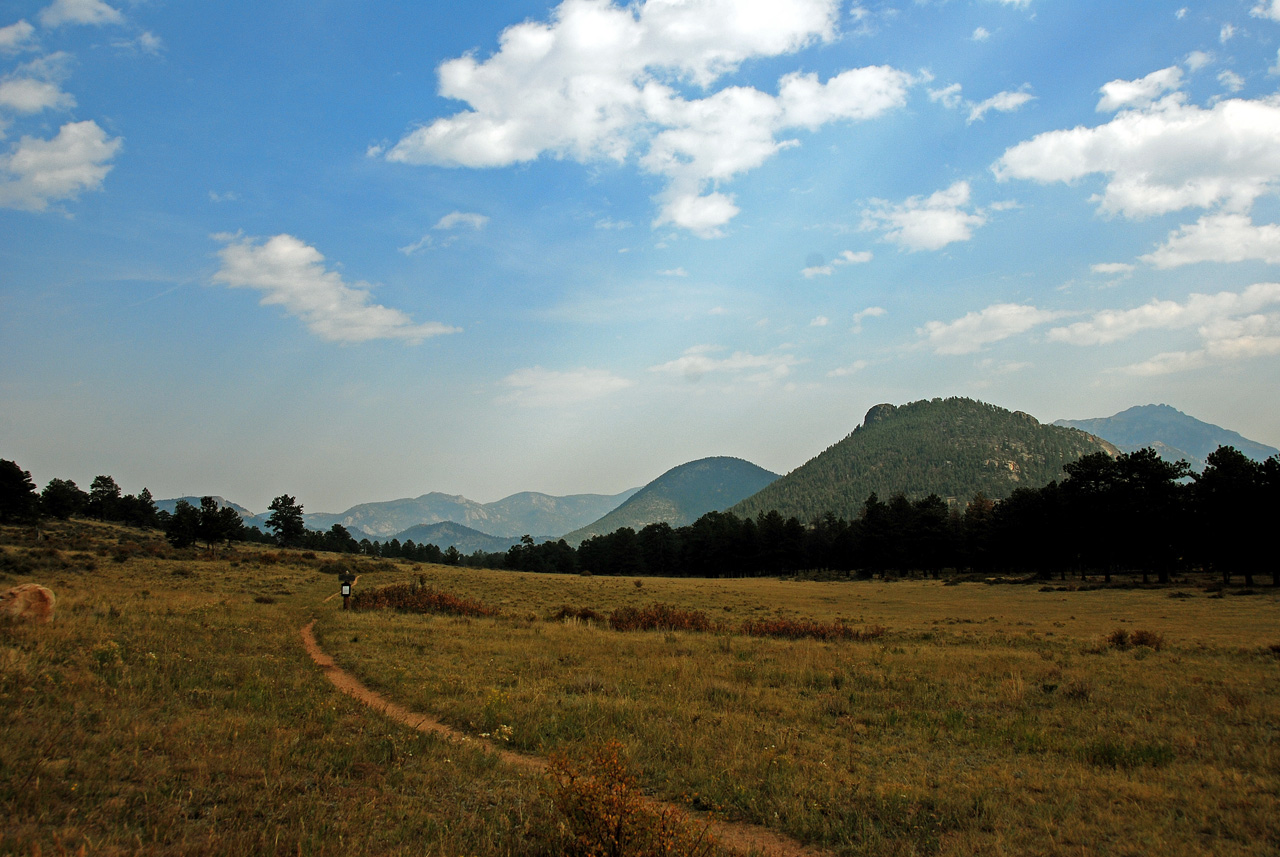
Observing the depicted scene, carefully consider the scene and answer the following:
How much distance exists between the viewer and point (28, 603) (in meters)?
14.7

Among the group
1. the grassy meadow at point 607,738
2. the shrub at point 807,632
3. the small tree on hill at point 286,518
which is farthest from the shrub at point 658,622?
the small tree on hill at point 286,518

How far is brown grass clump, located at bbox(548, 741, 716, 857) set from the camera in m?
5.78

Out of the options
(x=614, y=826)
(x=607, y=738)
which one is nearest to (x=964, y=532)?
(x=607, y=738)

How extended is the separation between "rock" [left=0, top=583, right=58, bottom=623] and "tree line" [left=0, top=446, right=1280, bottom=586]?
64308mm

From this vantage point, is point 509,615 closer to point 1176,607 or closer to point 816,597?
point 816,597

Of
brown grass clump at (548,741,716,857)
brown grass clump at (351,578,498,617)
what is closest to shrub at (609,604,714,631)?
brown grass clump at (351,578,498,617)

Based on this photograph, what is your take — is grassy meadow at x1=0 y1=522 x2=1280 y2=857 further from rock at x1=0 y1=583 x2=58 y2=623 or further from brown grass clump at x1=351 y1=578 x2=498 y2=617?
brown grass clump at x1=351 y1=578 x2=498 y2=617

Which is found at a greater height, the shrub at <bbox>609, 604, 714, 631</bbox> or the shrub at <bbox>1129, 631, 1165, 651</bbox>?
the shrub at <bbox>1129, 631, 1165, 651</bbox>

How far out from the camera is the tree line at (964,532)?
61594 millimetres

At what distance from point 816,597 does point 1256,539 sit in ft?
128

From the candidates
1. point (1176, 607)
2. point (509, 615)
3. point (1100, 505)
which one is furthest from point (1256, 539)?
point (509, 615)

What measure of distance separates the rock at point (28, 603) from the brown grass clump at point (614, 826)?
50.9 ft

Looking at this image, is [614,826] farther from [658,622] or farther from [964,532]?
[964,532]

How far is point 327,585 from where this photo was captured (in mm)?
47469
